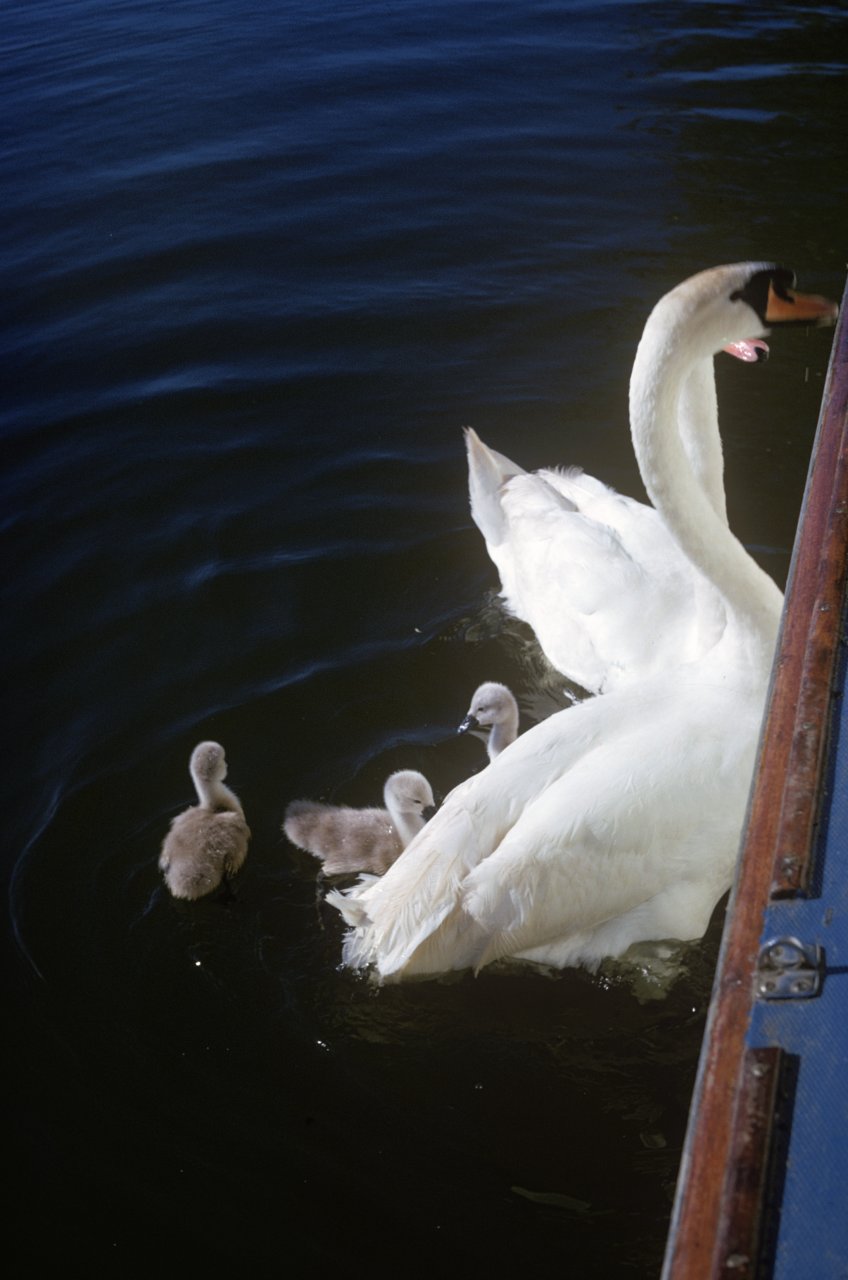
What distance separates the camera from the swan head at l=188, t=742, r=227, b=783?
4.29 meters

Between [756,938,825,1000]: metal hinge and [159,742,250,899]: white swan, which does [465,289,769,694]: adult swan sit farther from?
[756,938,825,1000]: metal hinge

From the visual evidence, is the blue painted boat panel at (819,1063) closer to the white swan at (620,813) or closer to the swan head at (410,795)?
the white swan at (620,813)

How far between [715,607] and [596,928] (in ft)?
3.86

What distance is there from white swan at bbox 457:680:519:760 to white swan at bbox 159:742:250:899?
36.5 inches

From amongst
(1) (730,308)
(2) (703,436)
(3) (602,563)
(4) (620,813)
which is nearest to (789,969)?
(4) (620,813)

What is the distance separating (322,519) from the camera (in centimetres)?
605

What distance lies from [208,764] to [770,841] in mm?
2450

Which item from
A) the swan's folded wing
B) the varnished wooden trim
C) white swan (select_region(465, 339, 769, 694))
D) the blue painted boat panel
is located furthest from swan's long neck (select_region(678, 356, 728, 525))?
the blue painted boat panel

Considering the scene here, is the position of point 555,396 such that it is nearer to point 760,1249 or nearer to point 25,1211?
point 25,1211

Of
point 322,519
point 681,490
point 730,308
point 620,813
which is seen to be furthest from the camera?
point 322,519

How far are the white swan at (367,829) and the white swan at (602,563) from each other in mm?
929

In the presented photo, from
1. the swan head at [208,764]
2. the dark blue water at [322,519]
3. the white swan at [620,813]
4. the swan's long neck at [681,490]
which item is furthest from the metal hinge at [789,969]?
the swan head at [208,764]

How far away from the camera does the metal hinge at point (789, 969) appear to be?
6.56ft

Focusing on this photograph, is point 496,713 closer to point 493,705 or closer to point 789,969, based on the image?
point 493,705
